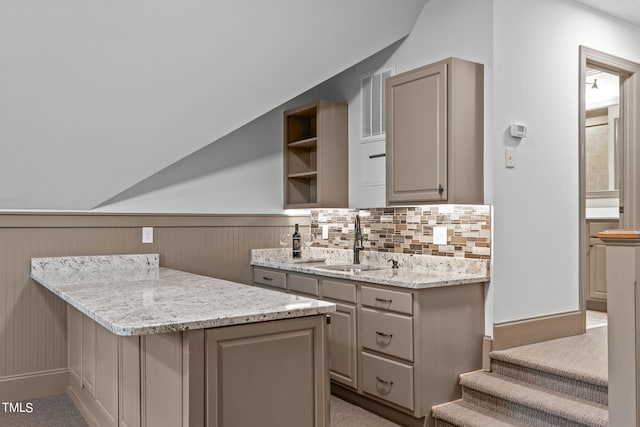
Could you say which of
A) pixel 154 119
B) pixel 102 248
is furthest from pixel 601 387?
pixel 102 248

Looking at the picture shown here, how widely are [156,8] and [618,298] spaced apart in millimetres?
2433

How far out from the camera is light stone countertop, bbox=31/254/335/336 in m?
1.87

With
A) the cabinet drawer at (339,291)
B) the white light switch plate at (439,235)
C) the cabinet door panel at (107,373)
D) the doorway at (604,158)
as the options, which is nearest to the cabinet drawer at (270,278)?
Answer: the cabinet drawer at (339,291)

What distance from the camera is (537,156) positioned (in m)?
3.48

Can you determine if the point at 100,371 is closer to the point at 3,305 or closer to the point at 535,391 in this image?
the point at 3,305

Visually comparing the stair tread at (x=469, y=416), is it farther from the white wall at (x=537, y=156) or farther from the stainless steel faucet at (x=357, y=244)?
the stainless steel faucet at (x=357, y=244)

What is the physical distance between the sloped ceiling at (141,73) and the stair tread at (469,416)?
228cm

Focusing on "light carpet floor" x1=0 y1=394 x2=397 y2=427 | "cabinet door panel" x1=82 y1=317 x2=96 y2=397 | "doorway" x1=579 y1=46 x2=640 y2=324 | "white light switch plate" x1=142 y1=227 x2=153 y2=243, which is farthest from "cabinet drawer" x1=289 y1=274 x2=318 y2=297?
"doorway" x1=579 y1=46 x2=640 y2=324

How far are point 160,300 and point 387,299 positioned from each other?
4.61 feet

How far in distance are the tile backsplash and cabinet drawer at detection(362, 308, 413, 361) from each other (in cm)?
68

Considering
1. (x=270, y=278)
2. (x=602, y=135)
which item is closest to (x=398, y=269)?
(x=270, y=278)

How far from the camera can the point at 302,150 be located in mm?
4840

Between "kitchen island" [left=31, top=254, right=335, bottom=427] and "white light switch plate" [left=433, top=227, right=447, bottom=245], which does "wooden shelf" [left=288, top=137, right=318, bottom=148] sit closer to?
"white light switch plate" [left=433, top=227, right=447, bottom=245]

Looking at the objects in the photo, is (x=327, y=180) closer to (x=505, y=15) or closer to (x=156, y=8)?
(x=505, y=15)
